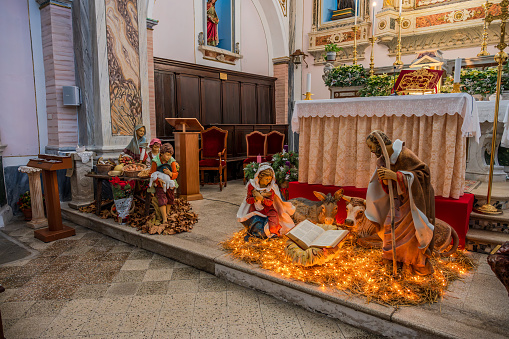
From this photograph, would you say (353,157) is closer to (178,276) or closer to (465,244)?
(465,244)

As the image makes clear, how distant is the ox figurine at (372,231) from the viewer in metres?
3.07

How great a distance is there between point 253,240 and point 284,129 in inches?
263

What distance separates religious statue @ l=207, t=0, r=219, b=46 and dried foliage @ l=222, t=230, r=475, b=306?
7.16 metres

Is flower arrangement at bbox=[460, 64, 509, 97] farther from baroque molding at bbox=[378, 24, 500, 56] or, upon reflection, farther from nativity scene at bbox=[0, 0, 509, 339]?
baroque molding at bbox=[378, 24, 500, 56]

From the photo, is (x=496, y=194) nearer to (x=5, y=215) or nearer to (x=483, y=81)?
(x=483, y=81)

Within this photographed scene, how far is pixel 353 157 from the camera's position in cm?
418

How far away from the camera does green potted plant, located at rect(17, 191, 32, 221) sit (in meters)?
5.45

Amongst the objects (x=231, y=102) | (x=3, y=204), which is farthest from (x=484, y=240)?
(x=231, y=102)

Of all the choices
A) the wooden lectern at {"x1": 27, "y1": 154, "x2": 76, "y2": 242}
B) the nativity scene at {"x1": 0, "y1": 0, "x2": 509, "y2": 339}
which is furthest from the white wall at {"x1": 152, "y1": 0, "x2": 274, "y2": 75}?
the wooden lectern at {"x1": 27, "y1": 154, "x2": 76, "y2": 242}

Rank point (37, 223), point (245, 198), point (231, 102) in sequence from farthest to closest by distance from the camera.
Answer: point (231, 102) → point (37, 223) → point (245, 198)

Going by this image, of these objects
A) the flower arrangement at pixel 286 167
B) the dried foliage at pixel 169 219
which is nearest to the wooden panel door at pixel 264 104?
the flower arrangement at pixel 286 167

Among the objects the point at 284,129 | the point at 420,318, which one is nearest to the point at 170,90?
the point at 284,129

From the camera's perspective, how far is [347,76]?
17.5ft

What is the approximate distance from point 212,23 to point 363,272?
327 inches
